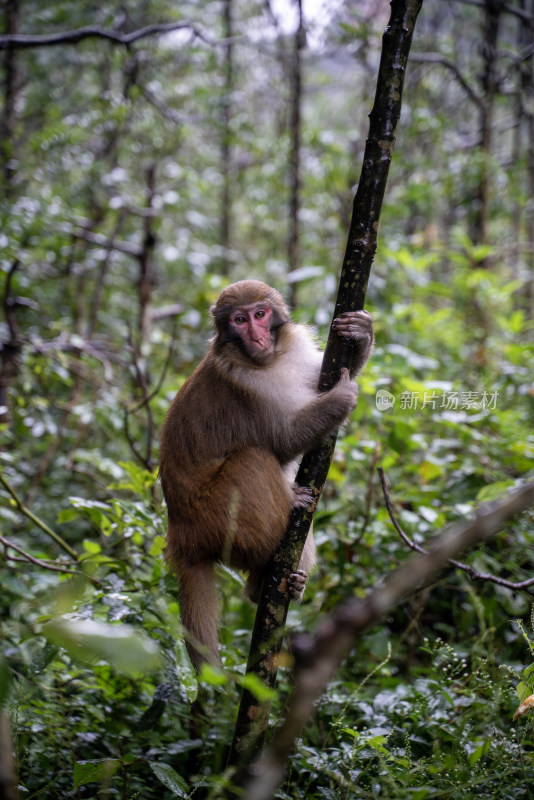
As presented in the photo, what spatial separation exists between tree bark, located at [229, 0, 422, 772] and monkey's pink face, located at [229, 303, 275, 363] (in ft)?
3.00

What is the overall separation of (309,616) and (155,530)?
1.23 meters

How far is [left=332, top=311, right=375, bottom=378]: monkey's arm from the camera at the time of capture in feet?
9.05

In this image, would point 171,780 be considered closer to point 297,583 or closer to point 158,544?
point 297,583

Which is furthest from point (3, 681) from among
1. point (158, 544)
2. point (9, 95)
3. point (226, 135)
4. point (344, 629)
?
point (226, 135)

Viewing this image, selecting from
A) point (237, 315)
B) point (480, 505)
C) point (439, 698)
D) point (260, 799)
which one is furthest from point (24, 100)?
point (260, 799)

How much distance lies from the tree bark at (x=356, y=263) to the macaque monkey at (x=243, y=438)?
213 millimetres

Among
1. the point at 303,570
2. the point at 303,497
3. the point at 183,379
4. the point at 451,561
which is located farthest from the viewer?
the point at 183,379

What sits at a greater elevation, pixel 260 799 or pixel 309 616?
pixel 309 616

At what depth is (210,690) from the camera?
3.35 meters

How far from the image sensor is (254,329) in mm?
3592

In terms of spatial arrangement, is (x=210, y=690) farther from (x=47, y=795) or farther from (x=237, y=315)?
(x=237, y=315)

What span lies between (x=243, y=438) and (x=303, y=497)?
2.68 feet

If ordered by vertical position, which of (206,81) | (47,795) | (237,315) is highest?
(206,81)

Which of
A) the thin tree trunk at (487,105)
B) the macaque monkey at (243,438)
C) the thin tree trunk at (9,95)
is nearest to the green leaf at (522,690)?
the macaque monkey at (243,438)
